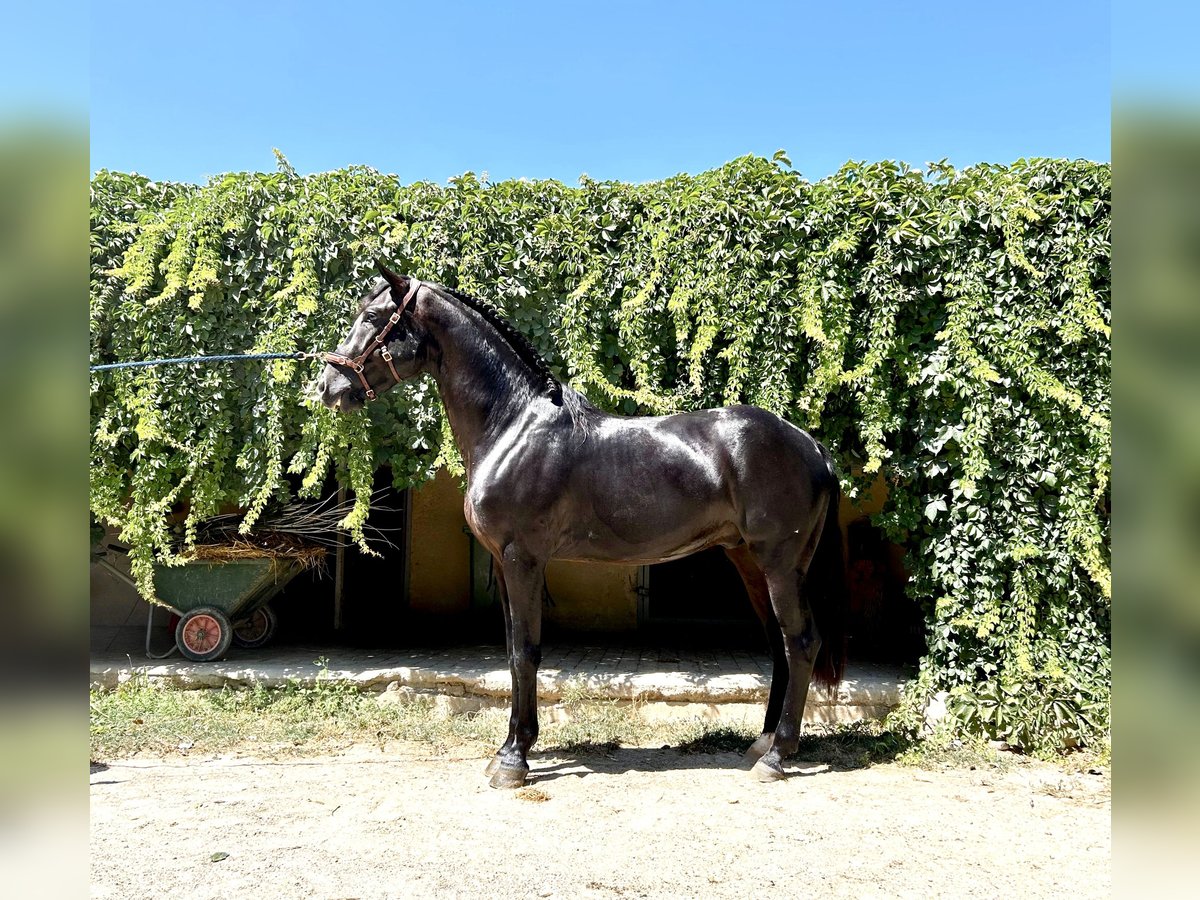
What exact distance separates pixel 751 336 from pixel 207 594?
4554mm

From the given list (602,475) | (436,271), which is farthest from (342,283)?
(602,475)

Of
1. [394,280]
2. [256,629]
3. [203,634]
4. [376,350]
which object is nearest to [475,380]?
[376,350]

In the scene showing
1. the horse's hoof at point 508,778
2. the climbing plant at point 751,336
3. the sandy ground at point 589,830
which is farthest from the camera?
the climbing plant at point 751,336

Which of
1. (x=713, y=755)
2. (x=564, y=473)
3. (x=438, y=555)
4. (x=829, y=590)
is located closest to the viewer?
(x=564, y=473)

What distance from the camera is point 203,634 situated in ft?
19.0

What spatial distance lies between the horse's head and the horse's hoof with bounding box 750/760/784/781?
2.81 metres

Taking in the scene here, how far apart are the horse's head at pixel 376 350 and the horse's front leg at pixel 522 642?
112 cm

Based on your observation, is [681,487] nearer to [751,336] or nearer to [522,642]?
[522,642]

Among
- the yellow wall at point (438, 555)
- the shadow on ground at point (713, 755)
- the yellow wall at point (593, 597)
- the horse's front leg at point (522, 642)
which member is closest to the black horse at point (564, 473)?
the horse's front leg at point (522, 642)

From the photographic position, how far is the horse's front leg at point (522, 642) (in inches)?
154

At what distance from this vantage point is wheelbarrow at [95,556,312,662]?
5777 millimetres

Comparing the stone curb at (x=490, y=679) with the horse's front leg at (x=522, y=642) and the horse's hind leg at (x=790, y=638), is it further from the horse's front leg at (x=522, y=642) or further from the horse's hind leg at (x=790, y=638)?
the horse's front leg at (x=522, y=642)
